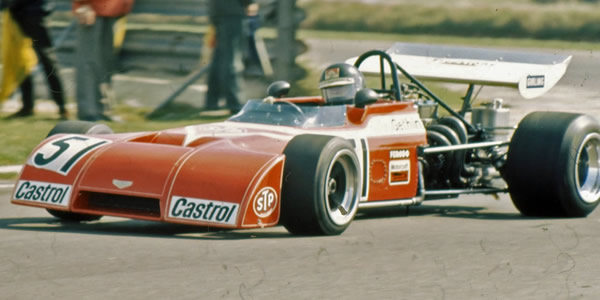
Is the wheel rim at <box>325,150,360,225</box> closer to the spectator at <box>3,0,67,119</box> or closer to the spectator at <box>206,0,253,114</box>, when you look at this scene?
the spectator at <box>3,0,67,119</box>

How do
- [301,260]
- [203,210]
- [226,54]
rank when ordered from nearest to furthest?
[301,260]
[203,210]
[226,54]

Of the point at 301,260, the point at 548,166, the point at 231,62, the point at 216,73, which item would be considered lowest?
the point at 216,73

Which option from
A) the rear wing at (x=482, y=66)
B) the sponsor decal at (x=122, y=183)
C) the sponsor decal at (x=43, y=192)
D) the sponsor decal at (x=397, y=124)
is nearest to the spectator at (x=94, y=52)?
the rear wing at (x=482, y=66)

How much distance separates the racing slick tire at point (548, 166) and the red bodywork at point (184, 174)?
1.15m

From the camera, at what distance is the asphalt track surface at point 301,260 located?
6195 mm

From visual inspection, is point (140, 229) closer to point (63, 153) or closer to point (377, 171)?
point (63, 153)

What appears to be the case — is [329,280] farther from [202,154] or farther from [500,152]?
[500,152]

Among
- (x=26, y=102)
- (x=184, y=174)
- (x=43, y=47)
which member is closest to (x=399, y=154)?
(x=184, y=174)

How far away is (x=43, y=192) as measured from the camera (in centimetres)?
804

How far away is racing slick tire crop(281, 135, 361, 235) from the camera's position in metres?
7.72

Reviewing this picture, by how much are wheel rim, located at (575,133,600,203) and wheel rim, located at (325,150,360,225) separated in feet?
7.71

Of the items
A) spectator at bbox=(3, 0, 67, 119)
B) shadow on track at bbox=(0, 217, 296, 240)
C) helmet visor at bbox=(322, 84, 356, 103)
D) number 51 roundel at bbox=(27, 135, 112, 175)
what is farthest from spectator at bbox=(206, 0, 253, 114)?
number 51 roundel at bbox=(27, 135, 112, 175)

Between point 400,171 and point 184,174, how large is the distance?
2.00 meters

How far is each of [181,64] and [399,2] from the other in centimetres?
1681
